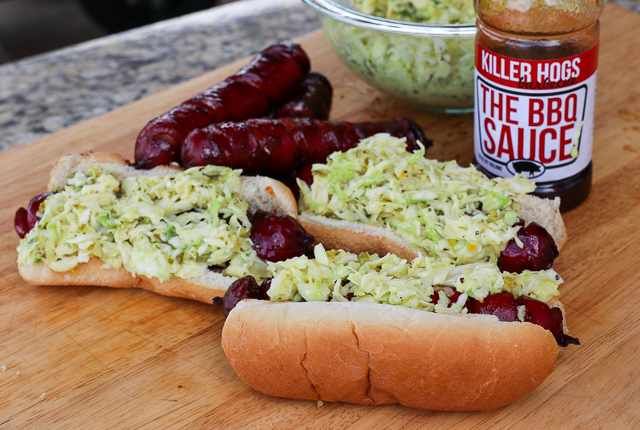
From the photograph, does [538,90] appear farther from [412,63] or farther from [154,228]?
[154,228]

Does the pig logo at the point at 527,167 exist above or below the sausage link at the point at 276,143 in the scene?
below

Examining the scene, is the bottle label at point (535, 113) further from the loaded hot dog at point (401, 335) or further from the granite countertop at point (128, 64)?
the granite countertop at point (128, 64)

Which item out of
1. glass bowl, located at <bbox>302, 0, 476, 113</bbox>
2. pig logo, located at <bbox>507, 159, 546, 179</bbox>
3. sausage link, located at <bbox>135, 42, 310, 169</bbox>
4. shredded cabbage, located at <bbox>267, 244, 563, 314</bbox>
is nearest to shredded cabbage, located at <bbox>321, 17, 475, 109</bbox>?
glass bowl, located at <bbox>302, 0, 476, 113</bbox>

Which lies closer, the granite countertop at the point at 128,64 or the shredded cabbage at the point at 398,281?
the shredded cabbage at the point at 398,281

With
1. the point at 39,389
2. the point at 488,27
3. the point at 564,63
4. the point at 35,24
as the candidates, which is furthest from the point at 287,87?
the point at 35,24

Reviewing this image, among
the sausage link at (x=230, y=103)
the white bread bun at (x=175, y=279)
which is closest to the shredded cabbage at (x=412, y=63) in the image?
the sausage link at (x=230, y=103)

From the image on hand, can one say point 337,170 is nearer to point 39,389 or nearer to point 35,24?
point 39,389
